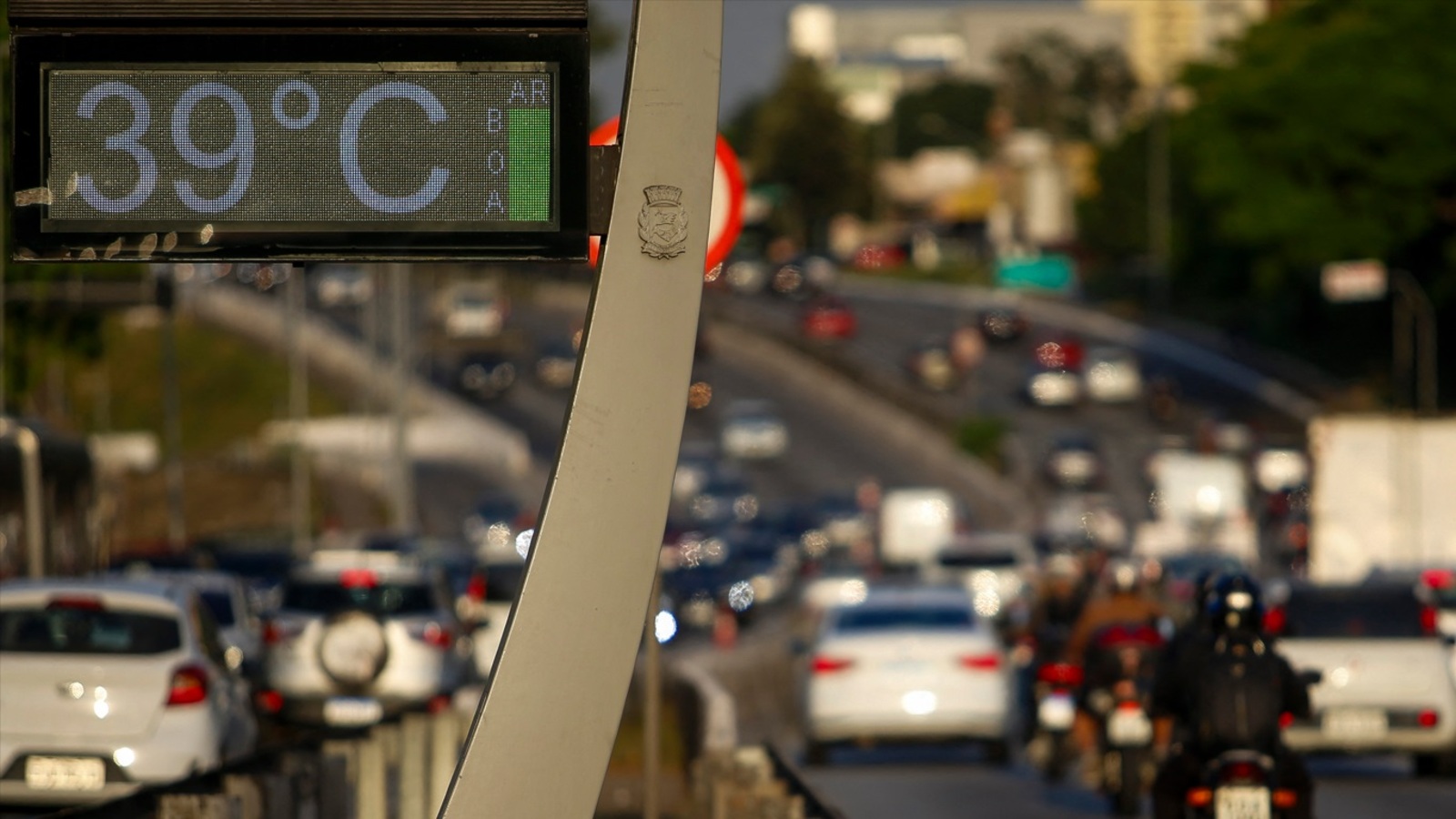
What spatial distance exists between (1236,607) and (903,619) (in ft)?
38.6

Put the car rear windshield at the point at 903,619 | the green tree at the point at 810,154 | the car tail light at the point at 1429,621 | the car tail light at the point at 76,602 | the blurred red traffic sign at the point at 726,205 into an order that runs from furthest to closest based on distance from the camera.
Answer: the green tree at the point at 810,154, the car rear windshield at the point at 903,619, the car tail light at the point at 1429,621, the car tail light at the point at 76,602, the blurred red traffic sign at the point at 726,205

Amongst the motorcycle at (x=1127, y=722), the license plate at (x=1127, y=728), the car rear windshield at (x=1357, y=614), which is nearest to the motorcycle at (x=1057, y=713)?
the motorcycle at (x=1127, y=722)

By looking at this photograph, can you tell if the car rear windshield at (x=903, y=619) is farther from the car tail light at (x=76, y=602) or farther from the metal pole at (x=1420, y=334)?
the metal pole at (x=1420, y=334)

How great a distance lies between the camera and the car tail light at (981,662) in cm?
2323

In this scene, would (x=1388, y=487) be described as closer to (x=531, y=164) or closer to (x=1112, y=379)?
(x=531, y=164)

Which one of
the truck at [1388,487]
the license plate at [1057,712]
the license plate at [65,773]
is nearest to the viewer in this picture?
the license plate at [65,773]

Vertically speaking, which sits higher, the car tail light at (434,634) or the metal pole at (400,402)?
the metal pole at (400,402)

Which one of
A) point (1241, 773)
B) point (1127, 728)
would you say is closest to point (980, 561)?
point (1127, 728)

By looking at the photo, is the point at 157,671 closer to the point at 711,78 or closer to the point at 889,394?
the point at 711,78

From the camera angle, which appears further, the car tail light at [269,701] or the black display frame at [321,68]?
the car tail light at [269,701]

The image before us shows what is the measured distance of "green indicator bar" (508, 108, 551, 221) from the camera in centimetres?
812

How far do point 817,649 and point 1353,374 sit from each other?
72516 mm

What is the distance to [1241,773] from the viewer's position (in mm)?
12258

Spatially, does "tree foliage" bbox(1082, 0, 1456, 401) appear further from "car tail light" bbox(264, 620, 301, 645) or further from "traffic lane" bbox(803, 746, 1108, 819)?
"car tail light" bbox(264, 620, 301, 645)
